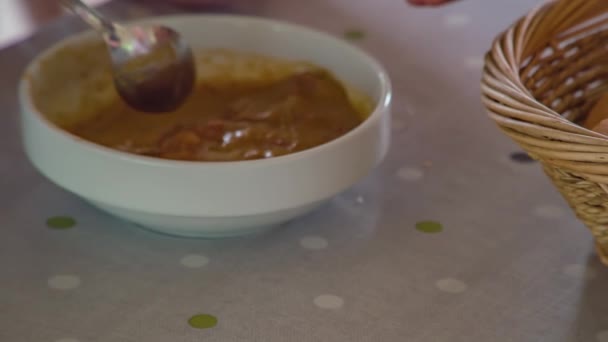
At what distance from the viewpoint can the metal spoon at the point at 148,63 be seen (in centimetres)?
81

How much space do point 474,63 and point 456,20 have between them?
0.12 meters

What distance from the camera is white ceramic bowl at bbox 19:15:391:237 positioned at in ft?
2.09

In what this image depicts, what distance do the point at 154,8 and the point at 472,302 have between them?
65 cm

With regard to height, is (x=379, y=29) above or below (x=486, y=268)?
above

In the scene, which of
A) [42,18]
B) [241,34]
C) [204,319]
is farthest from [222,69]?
[42,18]

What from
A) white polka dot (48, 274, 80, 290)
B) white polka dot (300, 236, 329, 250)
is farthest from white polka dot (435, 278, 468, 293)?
white polka dot (48, 274, 80, 290)

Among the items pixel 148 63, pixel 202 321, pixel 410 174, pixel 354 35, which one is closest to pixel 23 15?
pixel 354 35

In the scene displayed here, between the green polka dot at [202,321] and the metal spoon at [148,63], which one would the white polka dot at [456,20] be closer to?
the metal spoon at [148,63]

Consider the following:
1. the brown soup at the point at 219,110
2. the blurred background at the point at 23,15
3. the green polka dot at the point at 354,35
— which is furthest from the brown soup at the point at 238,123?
the blurred background at the point at 23,15

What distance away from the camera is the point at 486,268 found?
70 centimetres

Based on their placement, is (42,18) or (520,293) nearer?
(520,293)

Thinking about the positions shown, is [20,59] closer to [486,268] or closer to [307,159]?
[307,159]

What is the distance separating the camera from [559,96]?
2.46ft

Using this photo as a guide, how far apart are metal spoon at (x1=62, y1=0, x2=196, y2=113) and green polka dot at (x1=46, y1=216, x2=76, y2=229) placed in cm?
14
